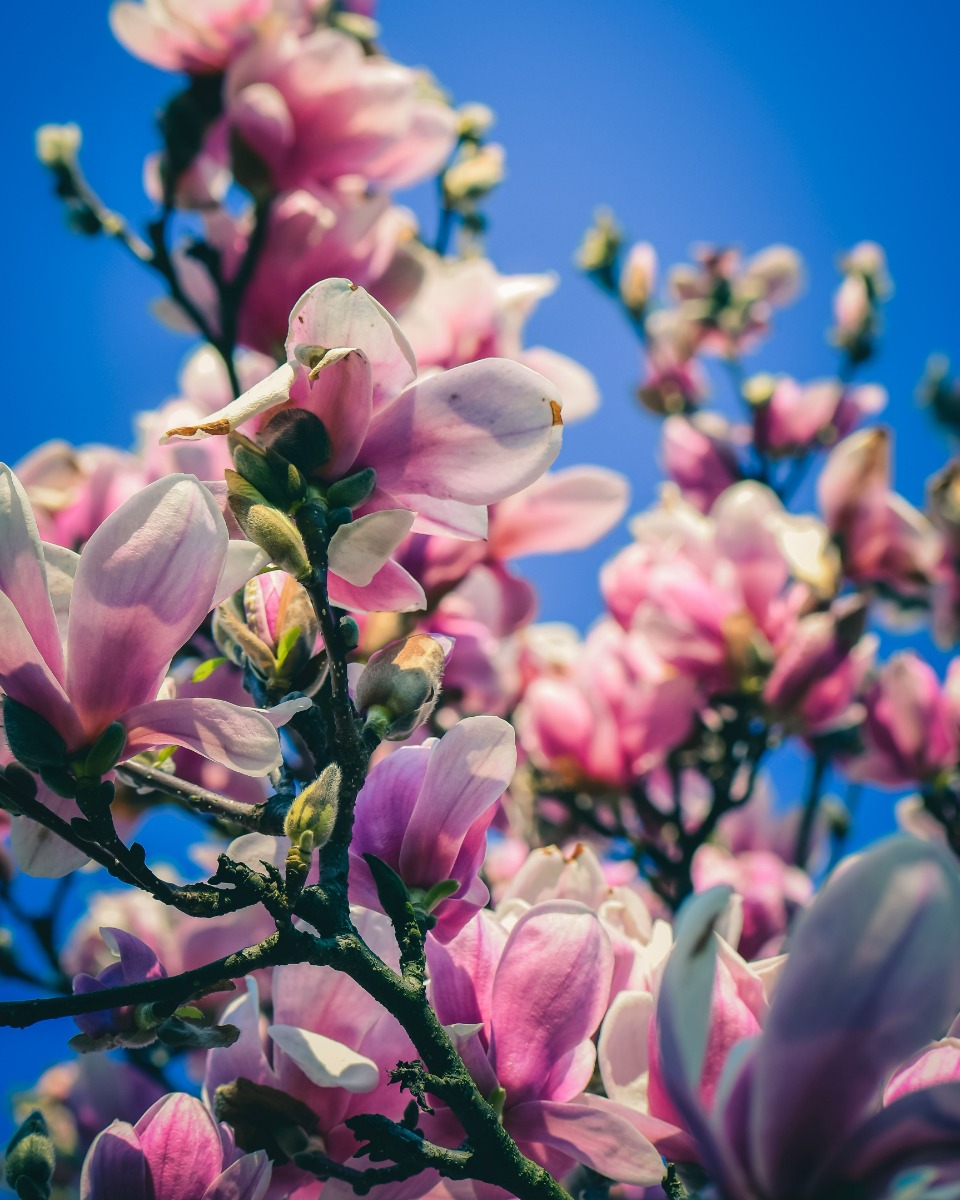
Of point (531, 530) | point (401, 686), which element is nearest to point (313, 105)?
point (531, 530)

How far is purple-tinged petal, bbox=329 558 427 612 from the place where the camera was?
1.73 feet

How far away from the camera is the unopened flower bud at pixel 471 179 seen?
54.0 inches

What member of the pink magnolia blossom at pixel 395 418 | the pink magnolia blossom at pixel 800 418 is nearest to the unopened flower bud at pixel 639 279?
the pink magnolia blossom at pixel 800 418

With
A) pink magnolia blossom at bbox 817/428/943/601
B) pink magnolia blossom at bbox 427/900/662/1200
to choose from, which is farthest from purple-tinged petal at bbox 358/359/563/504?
pink magnolia blossom at bbox 817/428/943/601

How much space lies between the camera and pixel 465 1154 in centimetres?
44

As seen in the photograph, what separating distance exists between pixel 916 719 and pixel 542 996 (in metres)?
0.96

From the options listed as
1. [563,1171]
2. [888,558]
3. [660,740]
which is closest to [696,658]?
[660,740]

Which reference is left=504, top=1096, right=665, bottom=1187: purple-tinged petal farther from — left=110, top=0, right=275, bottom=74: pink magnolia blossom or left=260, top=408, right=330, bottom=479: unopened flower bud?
left=110, top=0, right=275, bottom=74: pink magnolia blossom

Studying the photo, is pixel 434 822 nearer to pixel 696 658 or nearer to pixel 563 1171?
pixel 563 1171

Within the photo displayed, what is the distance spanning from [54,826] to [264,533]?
0.16 metres

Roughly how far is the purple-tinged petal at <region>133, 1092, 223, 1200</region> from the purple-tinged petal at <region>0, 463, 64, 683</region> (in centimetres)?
29

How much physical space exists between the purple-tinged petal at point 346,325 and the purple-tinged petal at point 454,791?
0.19 metres

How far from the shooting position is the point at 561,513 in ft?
3.11

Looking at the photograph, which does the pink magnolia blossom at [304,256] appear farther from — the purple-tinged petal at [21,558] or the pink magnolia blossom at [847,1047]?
the pink magnolia blossom at [847,1047]
